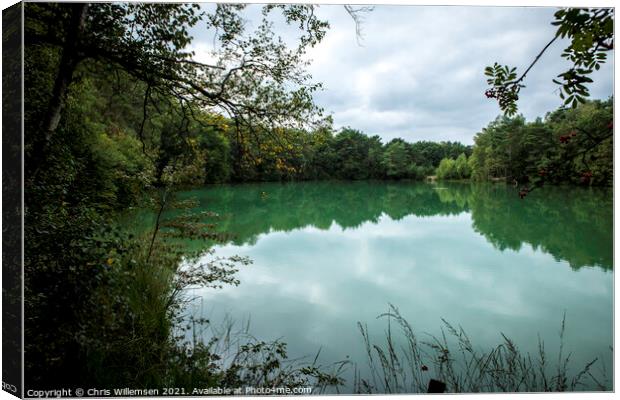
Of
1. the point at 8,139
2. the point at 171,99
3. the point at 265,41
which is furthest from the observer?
the point at 171,99

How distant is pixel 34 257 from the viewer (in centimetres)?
217

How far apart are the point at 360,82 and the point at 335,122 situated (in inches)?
15.6

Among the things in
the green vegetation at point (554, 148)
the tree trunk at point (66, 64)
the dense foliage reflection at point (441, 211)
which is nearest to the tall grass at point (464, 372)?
the green vegetation at point (554, 148)

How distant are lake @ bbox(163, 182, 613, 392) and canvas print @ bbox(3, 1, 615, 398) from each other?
0.04 metres

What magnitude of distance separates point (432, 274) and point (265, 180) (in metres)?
3.21

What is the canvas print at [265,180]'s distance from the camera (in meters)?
2.14

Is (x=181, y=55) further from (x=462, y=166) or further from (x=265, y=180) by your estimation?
(x=462, y=166)

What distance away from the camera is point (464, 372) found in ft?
10.1

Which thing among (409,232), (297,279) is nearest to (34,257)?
(297,279)

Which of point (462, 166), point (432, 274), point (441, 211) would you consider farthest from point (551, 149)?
point (441, 211)

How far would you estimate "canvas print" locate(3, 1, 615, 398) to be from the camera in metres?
2.14

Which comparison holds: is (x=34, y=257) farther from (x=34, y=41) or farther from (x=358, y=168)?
(x=358, y=168)

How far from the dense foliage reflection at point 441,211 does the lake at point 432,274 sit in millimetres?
51

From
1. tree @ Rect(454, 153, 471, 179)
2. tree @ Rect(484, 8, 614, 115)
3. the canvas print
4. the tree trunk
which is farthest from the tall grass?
the tree trunk
